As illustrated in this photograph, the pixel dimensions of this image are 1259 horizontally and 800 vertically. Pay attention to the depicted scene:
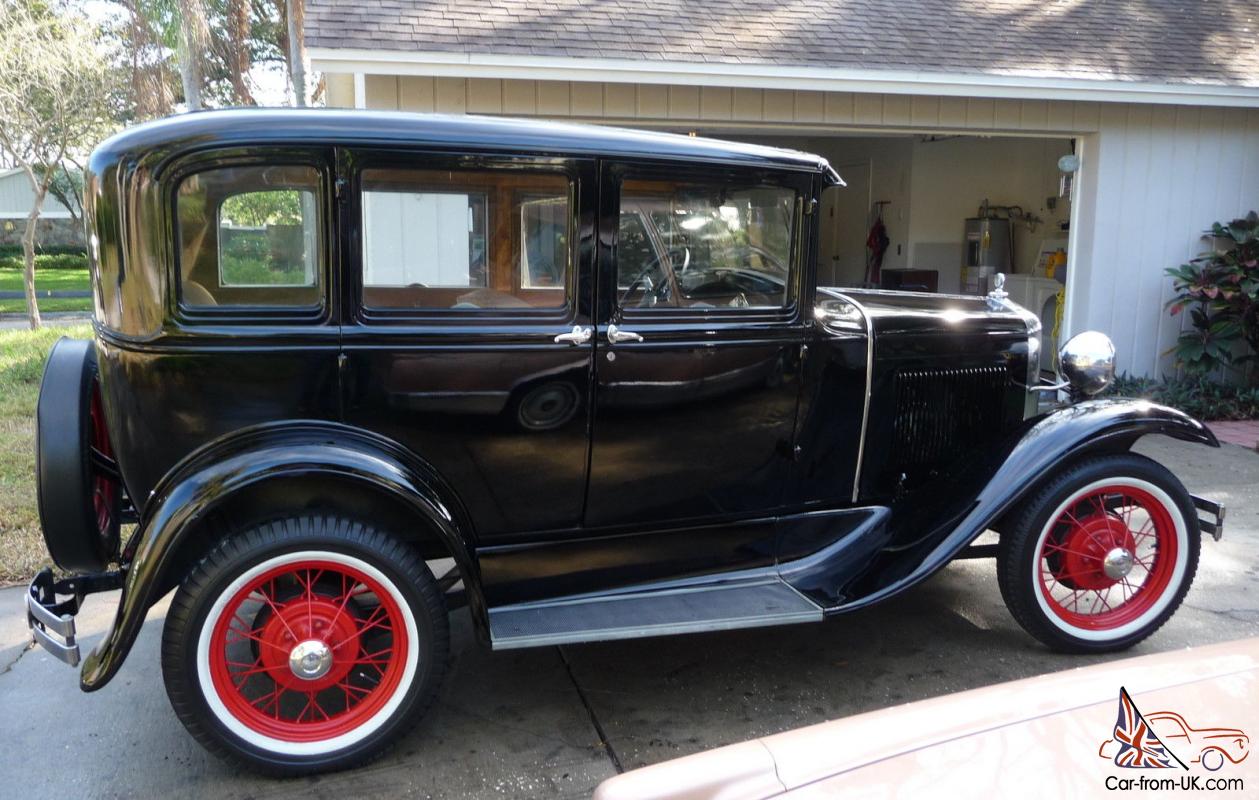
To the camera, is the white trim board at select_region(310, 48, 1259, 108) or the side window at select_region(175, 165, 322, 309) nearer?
the side window at select_region(175, 165, 322, 309)

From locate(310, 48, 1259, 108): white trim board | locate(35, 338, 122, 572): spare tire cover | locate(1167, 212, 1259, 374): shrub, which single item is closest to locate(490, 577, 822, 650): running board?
locate(35, 338, 122, 572): spare tire cover

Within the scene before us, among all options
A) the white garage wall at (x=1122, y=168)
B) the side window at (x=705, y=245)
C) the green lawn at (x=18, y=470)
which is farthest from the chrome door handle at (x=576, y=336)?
the white garage wall at (x=1122, y=168)

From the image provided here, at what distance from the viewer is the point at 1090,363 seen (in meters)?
3.76

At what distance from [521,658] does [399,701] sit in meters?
0.83

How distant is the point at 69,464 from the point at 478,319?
131 cm

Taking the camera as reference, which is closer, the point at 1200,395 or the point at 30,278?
the point at 1200,395

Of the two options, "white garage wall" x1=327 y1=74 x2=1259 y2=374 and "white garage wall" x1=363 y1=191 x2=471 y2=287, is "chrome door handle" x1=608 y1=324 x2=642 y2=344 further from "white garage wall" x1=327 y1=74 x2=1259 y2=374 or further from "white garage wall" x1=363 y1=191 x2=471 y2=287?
"white garage wall" x1=327 y1=74 x2=1259 y2=374

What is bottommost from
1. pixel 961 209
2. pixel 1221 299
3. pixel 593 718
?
pixel 593 718

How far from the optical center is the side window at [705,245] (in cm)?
314

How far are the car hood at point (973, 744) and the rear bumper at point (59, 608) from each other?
198 centimetres

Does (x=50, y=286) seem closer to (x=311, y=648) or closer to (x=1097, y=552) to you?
→ (x=311, y=648)

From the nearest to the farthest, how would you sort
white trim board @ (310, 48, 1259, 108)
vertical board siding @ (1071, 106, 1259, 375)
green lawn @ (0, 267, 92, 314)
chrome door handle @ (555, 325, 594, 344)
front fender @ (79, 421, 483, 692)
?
front fender @ (79, 421, 483, 692), chrome door handle @ (555, 325, 594, 344), white trim board @ (310, 48, 1259, 108), vertical board siding @ (1071, 106, 1259, 375), green lawn @ (0, 267, 92, 314)

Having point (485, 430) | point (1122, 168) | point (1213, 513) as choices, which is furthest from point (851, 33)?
point (485, 430)

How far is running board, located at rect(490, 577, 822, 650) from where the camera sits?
2922mm
